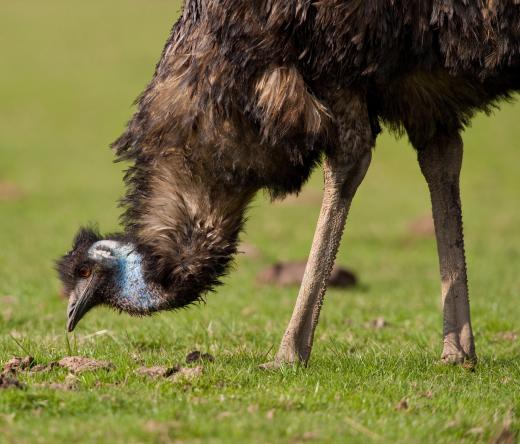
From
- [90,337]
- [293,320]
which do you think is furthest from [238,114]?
[90,337]

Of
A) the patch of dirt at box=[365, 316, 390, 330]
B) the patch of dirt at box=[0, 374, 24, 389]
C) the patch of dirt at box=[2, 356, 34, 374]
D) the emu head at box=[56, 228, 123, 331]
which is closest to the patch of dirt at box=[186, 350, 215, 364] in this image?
the emu head at box=[56, 228, 123, 331]

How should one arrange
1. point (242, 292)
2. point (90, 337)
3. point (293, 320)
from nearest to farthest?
point (293, 320) < point (90, 337) < point (242, 292)

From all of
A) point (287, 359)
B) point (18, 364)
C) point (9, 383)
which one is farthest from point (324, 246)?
point (9, 383)

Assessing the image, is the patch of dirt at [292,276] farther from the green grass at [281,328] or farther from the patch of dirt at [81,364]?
the patch of dirt at [81,364]

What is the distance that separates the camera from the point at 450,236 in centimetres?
761

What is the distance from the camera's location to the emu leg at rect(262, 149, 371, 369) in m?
6.90

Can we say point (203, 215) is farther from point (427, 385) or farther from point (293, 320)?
point (427, 385)

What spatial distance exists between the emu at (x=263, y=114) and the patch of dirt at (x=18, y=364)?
1.26 feet

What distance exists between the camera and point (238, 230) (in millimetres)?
6855

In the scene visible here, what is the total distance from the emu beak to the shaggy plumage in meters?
0.18

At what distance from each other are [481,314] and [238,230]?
14.0ft

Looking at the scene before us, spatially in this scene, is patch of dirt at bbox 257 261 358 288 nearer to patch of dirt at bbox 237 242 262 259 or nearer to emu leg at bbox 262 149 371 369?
patch of dirt at bbox 237 242 262 259

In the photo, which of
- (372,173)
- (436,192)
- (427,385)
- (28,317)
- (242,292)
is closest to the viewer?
(427,385)

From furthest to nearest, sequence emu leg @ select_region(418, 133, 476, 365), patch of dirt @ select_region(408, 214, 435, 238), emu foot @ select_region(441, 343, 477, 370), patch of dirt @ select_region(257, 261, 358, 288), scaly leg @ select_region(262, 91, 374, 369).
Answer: patch of dirt @ select_region(408, 214, 435, 238) < patch of dirt @ select_region(257, 261, 358, 288) < emu leg @ select_region(418, 133, 476, 365) < emu foot @ select_region(441, 343, 477, 370) < scaly leg @ select_region(262, 91, 374, 369)
